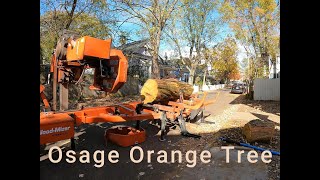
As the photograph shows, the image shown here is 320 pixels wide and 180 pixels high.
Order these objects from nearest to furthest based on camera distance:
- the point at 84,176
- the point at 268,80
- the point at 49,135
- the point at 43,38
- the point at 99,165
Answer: the point at 49,135 < the point at 84,176 < the point at 99,165 < the point at 43,38 < the point at 268,80

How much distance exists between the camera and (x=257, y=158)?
5.46m

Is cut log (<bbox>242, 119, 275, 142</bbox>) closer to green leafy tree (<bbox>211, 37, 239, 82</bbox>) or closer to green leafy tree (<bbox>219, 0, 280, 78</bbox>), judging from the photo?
green leafy tree (<bbox>219, 0, 280, 78</bbox>)

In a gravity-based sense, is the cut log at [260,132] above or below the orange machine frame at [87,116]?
below

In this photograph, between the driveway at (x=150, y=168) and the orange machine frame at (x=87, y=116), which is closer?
the orange machine frame at (x=87, y=116)

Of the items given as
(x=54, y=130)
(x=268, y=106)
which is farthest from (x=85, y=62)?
(x=268, y=106)

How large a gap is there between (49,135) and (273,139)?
5833 mm

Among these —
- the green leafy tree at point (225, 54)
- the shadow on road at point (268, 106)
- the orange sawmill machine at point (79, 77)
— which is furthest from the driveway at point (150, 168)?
the green leafy tree at point (225, 54)

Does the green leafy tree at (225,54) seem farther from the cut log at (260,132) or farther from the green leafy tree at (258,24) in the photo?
the cut log at (260,132)

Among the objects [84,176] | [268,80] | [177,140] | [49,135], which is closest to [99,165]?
[84,176]

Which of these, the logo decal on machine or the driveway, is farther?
the driveway

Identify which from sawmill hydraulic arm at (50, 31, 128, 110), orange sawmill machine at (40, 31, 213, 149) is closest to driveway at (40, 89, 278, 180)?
orange sawmill machine at (40, 31, 213, 149)

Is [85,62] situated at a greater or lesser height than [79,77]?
greater

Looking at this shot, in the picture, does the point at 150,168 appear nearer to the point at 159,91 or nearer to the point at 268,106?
the point at 159,91
